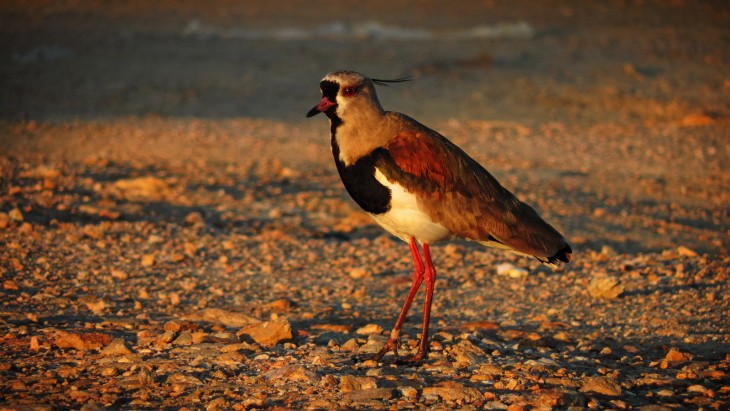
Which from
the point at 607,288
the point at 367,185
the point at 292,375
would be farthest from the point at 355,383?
the point at 607,288

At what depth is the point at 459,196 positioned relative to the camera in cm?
552

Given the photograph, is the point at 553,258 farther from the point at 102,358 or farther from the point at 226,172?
the point at 226,172

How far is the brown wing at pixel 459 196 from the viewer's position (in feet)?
17.7

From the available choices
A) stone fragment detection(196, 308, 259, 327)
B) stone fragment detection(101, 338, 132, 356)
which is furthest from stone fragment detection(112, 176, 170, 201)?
stone fragment detection(101, 338, 132, 356)

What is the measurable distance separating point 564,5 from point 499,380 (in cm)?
2154

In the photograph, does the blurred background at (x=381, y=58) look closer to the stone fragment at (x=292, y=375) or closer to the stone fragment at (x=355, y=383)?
the stone fragment at (x=292, y=375)

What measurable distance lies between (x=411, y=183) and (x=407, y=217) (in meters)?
0.20

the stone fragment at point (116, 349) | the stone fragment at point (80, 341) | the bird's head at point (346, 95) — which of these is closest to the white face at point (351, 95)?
the bird's head at point (346, 95)

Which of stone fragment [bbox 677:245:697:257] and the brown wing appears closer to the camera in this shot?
the brown wing

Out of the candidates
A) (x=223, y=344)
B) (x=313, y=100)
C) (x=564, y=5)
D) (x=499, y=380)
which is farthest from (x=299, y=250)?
(x=564, y=5)

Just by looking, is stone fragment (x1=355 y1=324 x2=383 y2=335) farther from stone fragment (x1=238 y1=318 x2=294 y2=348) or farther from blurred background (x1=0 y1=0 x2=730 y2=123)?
blurred background (x1=0 y1=0 x2=730 y2=123)

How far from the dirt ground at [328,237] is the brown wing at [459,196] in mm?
677

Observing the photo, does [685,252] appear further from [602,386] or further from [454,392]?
[454,392]

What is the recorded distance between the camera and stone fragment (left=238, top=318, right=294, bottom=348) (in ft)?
18.4
